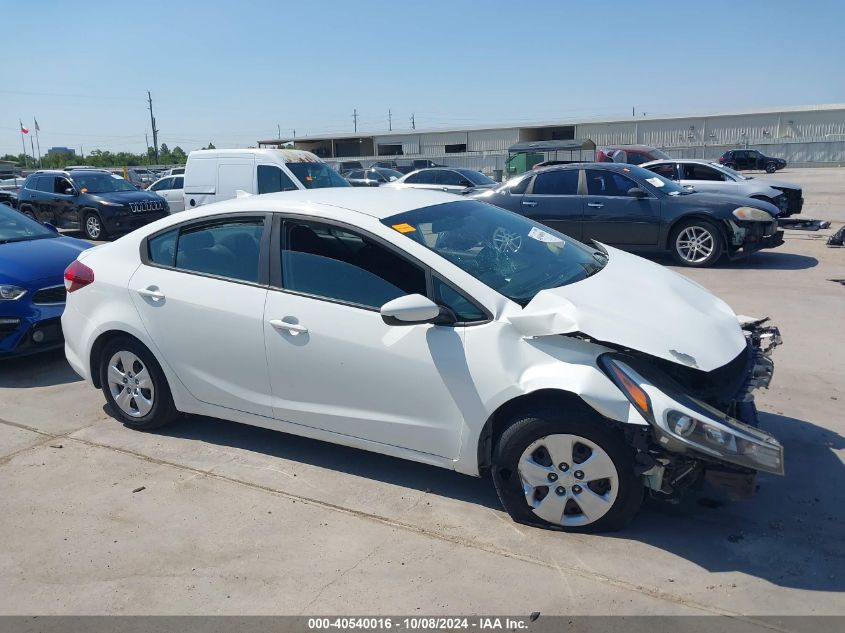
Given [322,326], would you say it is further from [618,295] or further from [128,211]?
[128,211]

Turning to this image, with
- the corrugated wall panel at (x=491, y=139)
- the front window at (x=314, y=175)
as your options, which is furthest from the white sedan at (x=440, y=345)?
the corrugated wall panel at (x=491, y=139)

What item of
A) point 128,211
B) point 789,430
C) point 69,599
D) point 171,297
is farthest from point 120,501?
point 128,211

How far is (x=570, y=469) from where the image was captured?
348 cm

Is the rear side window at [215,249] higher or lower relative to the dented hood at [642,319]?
higher

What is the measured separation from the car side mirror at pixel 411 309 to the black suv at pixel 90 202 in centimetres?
1431

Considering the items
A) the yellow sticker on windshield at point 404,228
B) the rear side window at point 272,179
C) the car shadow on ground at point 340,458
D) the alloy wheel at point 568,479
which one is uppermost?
the rear side window at point 272,179

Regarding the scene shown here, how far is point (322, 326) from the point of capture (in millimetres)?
3996

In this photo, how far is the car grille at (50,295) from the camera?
6410 millimetres

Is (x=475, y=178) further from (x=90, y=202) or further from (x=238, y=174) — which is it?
(x=90, y=202)

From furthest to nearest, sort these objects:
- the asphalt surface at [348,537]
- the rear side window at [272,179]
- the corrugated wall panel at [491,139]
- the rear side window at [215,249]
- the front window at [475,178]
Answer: the corrugated wall panel at [491,139]
the front window at [475,178]
the rear side window at [272,179]
the rear side window at [215,249]
the asphalt surface at [348,537]

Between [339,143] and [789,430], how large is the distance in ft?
201

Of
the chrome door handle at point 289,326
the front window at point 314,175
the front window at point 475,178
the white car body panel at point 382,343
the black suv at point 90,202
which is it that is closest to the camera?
the white car body panel at point 382,343

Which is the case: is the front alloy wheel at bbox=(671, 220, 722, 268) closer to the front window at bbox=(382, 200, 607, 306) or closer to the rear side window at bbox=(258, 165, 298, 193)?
the front window at bbox=(382, 200, 607, 306)

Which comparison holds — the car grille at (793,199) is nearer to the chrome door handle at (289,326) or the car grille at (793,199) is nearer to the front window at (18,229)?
the front window at (18,229)
